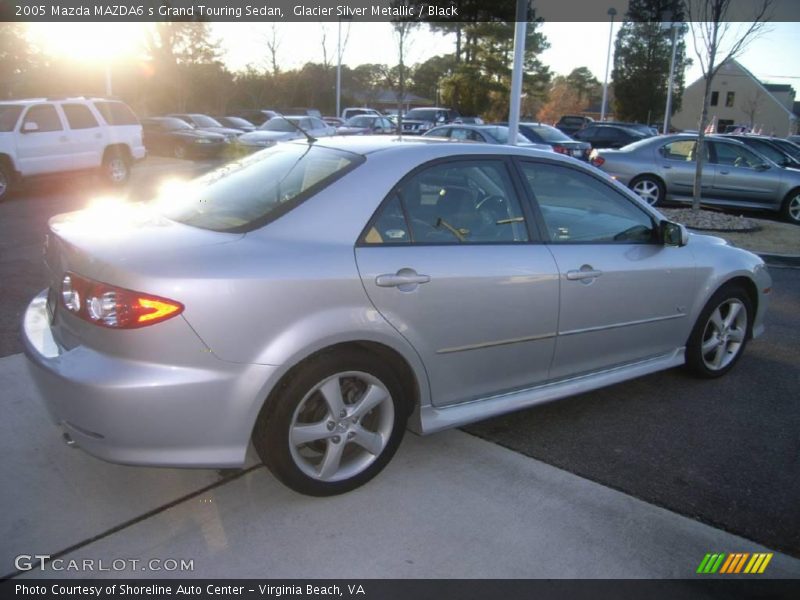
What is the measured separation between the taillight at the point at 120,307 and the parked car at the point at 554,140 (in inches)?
595

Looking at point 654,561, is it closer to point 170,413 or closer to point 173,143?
point 170,413

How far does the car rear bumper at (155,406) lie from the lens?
255 centimetres

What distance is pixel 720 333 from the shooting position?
Result: 4.64 m

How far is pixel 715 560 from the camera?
277 centimetres

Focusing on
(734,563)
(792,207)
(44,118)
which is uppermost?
(44,118)

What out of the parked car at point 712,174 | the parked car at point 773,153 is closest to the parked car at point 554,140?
the parked car at point 773,153

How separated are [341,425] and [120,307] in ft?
3.46

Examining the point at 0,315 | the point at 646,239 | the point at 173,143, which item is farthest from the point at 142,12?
the point at 646,239

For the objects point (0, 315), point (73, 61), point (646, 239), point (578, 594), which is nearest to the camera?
point (578, 594)

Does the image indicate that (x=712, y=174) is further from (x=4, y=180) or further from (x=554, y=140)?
(x=4, y=180)

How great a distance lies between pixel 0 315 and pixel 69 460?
8.82ft

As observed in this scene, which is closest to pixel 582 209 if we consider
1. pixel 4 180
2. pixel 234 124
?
pixel 4 180

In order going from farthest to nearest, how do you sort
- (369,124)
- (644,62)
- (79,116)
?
(644,62)
(369,124)
(79,116)

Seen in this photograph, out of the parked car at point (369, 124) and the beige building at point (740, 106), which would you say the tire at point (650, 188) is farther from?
the beige building at point (740, 106)
